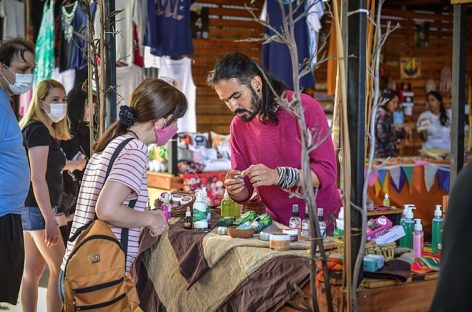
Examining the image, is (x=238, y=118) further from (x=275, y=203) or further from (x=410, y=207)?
(x=410, y=207)

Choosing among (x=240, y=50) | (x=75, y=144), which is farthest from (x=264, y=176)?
(x=240, y=50)

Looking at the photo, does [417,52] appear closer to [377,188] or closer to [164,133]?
[377,188]

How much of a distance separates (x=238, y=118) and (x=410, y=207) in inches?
40.4

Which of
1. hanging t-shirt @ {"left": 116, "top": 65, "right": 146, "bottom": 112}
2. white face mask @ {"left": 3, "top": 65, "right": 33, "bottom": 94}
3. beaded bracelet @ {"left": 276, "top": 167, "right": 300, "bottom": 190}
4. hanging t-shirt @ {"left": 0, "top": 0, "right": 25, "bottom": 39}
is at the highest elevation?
hanging t-shirt @ {"left": 0, "top": 0, "right": 25, "bottom": 39}

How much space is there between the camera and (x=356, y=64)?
2393mm

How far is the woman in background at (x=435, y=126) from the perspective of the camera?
948 centimetres

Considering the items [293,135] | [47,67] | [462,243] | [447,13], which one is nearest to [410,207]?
[293,135]

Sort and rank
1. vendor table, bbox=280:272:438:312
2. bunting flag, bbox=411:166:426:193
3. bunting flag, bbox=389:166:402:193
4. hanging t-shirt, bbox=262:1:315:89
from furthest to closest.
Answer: bunting flag, bbox=411:166:426:193
bunting flag, bbox=389:166:402:193
hanging t-shirt, bbox=262:1:315:89
vendor table, bbox=280:272:438:312

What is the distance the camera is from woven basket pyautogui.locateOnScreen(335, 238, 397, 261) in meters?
2.71

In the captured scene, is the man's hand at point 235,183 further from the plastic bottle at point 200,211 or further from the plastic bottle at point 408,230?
the plastic bottle at point 408,230

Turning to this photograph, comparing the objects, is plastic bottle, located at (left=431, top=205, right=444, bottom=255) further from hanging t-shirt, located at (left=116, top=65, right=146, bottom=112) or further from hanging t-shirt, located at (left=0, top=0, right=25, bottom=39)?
hanging t-shirt, located at (left=0, top=0, right=25, bottom=39)

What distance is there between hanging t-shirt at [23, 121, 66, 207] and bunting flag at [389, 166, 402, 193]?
4.18 meters

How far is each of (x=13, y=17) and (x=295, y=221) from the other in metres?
6.06

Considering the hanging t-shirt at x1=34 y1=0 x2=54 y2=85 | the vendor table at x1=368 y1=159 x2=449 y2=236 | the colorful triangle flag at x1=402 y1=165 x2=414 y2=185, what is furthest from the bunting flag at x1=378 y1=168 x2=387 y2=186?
the hanging t-shirt at x1=34 y1=0 x2=54 y2=85
